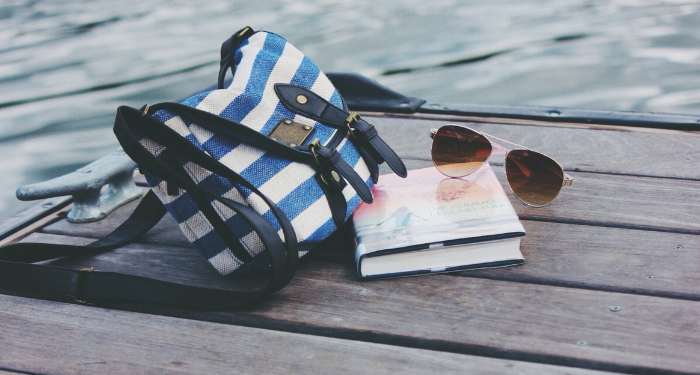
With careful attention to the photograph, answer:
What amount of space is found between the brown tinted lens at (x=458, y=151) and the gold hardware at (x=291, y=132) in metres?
0.28

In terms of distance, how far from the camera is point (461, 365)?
80 cm

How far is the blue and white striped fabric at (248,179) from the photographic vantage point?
3.12 ft

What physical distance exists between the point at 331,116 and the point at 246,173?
236 mm

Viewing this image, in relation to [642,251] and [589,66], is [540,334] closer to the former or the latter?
[642,251]

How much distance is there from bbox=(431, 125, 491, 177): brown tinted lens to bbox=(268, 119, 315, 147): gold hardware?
0.93 feet

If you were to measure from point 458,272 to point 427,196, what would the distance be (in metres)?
0.19

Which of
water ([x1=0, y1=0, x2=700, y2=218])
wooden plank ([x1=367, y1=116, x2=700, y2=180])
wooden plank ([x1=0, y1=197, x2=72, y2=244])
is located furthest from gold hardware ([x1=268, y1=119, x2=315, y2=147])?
water ([x1=0, y1=0, x2=700, y2=218])

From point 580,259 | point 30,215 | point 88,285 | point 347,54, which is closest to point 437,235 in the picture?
point 580,259

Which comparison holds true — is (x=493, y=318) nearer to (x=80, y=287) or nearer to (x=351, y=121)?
(x=351, y=121)

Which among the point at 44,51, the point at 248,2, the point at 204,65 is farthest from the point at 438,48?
the point at 44,51

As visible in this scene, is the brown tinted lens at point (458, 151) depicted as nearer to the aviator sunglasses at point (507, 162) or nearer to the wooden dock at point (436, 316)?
the aviator sunglasses at point (507, 162)

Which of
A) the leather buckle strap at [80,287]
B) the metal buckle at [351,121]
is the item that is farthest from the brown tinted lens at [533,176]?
the leather buckle strap at [80,287]

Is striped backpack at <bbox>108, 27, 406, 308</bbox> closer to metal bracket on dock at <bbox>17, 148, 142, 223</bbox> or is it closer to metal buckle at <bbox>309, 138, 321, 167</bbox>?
metal buckle at <bbox>309, 138, 321, 167</bbox>

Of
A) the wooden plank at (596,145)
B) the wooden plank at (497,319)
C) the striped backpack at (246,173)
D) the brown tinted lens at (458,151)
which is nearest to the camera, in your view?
the wooden plank at (497,319)
